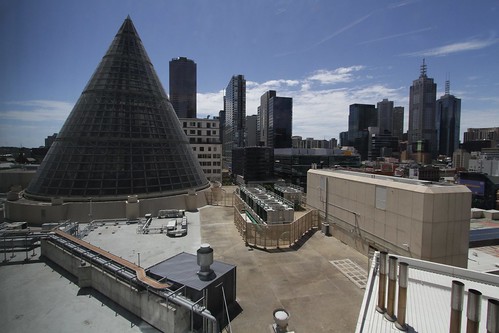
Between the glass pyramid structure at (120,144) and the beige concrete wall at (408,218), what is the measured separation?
2057 cm

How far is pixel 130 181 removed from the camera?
29578 millimetres

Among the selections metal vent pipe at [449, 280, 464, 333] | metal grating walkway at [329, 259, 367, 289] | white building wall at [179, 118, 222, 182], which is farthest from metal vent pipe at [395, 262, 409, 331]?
white building wall at [179, 118, 222, 182]

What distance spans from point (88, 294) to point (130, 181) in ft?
58.9

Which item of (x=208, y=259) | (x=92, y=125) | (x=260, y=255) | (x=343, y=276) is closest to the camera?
(x=208, y=259)

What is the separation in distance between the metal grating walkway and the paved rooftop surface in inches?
14.6

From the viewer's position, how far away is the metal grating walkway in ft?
49.9

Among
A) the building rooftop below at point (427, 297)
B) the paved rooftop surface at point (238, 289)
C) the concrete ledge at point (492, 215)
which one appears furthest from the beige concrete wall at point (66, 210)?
the concrete ledge at point (492, 215)

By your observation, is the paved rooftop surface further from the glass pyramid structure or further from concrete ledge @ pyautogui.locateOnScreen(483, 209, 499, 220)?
concrete ledge @ pyautogui.locateOnScreen(483, 209, 499, 220)

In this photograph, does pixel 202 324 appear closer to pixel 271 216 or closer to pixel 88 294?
pixel 88 294

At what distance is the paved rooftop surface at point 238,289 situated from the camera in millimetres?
10883

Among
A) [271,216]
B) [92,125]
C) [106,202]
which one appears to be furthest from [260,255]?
[92,125]

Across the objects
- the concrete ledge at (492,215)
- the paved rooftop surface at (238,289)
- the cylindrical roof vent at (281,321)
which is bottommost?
the concrete ledge at (492,215)

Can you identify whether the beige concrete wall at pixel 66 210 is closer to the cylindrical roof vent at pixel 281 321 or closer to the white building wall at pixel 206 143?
the cylindrical roof vent at pixel 281 321

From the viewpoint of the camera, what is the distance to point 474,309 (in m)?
6.71
